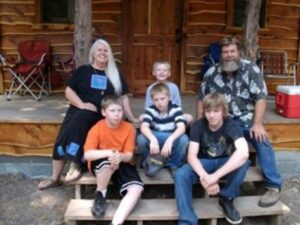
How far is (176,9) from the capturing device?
20.2 feet

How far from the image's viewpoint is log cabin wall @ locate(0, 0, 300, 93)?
6.09 meters

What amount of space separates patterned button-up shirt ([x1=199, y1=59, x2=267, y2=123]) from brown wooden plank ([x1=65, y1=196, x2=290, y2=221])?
2.45ft

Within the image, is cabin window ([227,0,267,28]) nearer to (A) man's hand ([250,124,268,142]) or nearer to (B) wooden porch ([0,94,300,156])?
(B) wooden porch ([0,94,300,156])

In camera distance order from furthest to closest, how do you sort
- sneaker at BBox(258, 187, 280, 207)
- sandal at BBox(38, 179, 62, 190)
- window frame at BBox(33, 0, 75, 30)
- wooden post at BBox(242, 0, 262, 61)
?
window frame at BBox(33, 0, 75, 30) < wooden post at BBox(242, 0, 262, 61) < sandal at BBox(38, 179, 62, 190) < sneaker at BBox(258, 187, 280, 207)

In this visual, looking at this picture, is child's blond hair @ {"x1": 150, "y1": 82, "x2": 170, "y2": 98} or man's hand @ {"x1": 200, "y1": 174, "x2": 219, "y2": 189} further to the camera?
child's blond hair @ {"x1": 150, "y1": 82, "x2": 170, "y2": 98}

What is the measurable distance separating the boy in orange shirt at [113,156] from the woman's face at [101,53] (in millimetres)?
480

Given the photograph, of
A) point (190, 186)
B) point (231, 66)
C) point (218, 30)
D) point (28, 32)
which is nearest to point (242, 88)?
point (231, 66)

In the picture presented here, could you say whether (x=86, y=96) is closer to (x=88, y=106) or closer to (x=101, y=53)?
(x=88, y=106)

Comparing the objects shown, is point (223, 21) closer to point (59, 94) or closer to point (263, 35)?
point (263, 35)

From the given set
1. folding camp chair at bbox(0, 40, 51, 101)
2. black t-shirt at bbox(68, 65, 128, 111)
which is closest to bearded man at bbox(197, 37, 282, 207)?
black t-shirt at bbox(68, 65, 128, 111)

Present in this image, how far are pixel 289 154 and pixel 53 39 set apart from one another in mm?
3691

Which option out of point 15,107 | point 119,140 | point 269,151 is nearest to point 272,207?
point 269,151

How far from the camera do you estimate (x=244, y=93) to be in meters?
3.61

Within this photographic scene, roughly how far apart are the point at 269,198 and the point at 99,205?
132 cm
